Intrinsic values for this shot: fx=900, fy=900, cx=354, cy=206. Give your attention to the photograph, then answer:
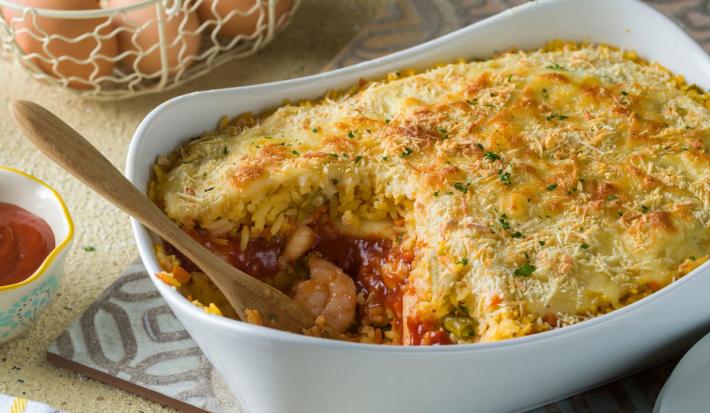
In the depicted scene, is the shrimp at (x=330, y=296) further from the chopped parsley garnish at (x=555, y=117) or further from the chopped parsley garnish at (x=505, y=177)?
the chopped parsley garnish at (x=555, y=117)

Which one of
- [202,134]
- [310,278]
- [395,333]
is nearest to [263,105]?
[202,134]

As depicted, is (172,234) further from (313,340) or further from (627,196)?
(627,196)

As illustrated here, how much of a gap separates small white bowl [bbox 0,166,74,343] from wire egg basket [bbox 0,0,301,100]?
0.55 m

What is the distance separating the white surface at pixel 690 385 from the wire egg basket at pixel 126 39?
73.1 inches

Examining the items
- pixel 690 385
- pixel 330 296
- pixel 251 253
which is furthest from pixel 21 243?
pixel 690 385

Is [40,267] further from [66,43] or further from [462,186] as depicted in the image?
[462,186]

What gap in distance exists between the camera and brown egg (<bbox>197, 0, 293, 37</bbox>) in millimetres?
3346

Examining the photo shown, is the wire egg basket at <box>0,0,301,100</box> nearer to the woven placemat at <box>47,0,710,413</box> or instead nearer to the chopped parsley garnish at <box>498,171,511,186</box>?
the woven placemat at <box>47,0,710,413</box>

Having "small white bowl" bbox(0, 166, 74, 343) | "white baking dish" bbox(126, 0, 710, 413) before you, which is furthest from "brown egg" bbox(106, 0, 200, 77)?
"white baking dish" bbox(126, 0, 710, 413)

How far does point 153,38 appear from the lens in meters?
3.20

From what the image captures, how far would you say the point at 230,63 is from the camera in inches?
142

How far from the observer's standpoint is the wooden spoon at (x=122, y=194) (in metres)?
2.07

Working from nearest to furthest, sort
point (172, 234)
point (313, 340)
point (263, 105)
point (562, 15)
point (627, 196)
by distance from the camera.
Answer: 1. point (313, 340)
2. point (172, 234)
3. point (627, 196)
4. point (263, 105)
5. point (562, 15)

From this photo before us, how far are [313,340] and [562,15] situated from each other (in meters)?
1.61
